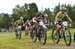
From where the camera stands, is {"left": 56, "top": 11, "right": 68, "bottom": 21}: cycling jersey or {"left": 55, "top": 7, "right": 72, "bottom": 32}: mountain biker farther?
{"left": 56, "top": 11, "right": 68, "bottom": 21}: cycling jersey

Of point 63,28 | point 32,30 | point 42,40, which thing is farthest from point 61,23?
point 32,30

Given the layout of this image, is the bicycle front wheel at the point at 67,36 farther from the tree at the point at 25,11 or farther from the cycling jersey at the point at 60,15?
the tree at the point at 25,11

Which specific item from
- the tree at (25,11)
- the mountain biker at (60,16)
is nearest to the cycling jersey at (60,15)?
the mountain biker at (60,16)

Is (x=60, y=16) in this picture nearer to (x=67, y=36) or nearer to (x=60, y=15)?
(x=60, y=15)

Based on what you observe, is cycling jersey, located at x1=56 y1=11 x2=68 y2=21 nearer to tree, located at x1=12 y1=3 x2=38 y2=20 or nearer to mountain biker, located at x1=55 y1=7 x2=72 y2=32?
mountain biker, located at x1=55 y1=7 x2=72 y2=32

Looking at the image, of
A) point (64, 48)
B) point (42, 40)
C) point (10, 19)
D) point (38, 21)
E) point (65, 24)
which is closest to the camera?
point (64, 48)

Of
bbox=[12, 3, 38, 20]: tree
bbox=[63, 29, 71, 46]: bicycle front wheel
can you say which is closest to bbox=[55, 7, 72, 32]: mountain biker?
bbox=[63, 29, 71, 46]: bicycle front wheel

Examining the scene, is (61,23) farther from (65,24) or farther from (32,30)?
(32,30)

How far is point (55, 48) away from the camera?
15281mm

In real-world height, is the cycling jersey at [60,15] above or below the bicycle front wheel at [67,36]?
above

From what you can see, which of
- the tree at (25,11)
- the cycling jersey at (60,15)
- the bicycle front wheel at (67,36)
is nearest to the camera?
the bicycle front wheel at (67,36)

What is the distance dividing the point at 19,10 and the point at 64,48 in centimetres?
1237

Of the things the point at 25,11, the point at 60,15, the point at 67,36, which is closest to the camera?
the point at 67,36

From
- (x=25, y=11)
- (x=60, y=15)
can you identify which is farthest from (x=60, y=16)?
(x=25, y=11)
